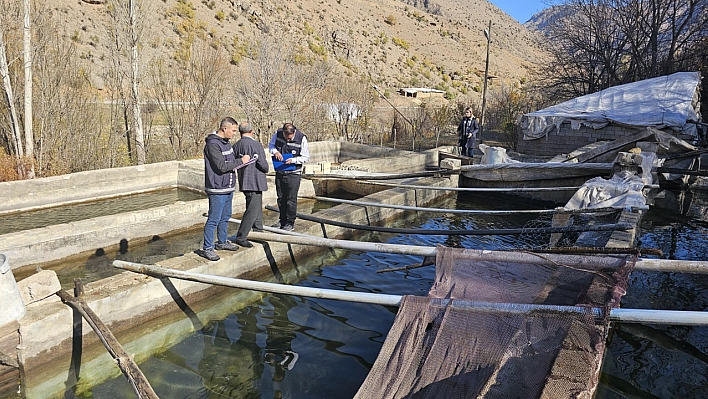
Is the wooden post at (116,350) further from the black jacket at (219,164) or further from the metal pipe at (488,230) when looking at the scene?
the metal pipe at (488,230)

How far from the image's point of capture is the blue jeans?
19.3ft

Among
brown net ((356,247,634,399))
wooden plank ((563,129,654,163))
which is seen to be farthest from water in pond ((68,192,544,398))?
wooden plank ((563,129,654,163))

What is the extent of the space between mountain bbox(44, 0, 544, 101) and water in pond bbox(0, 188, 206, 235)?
64.2 feet

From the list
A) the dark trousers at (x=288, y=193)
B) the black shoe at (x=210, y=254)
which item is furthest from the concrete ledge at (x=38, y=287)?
the dark trousers at (x=288, y=193)

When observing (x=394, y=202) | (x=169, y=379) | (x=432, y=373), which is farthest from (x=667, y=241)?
(x=169, y=379)

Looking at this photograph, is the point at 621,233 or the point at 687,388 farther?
the point at 621,233

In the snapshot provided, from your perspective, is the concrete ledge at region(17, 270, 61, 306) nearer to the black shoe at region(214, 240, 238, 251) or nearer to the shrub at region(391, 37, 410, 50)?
the black shoe at region(214, 240, 238, 251)

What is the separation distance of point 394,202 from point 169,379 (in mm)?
6238

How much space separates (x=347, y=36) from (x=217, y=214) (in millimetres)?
56202

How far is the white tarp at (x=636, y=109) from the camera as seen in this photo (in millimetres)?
16281

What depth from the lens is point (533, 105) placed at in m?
28.3

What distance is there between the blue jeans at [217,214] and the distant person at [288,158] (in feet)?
4.03

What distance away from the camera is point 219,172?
5738 mm

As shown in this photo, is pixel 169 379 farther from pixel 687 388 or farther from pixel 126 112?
pixel 126 112
